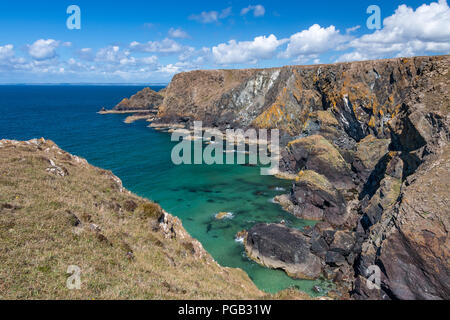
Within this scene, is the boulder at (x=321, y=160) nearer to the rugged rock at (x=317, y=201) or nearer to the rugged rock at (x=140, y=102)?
the rugged rock at (x=317, y=201)

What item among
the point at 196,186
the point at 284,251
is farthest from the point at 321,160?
the point at 284,251

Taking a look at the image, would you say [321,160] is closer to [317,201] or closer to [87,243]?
[317,201]

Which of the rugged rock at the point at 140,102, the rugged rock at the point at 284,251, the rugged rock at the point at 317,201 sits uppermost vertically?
the rugged rock at the point at 140,102

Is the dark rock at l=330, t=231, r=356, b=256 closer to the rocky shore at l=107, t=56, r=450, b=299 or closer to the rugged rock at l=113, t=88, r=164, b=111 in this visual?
the rocky shore at l=107, t=56, r=450, b=299

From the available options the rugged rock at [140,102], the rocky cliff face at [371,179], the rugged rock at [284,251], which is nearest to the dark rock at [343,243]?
the rocky cliff face at [371,179]

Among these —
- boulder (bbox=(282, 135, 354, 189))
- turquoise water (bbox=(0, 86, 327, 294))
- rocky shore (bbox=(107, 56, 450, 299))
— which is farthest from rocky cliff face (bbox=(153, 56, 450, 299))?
turquoise water (bbox=(0, 86, 327, 294))

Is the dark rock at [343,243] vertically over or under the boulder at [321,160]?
under
